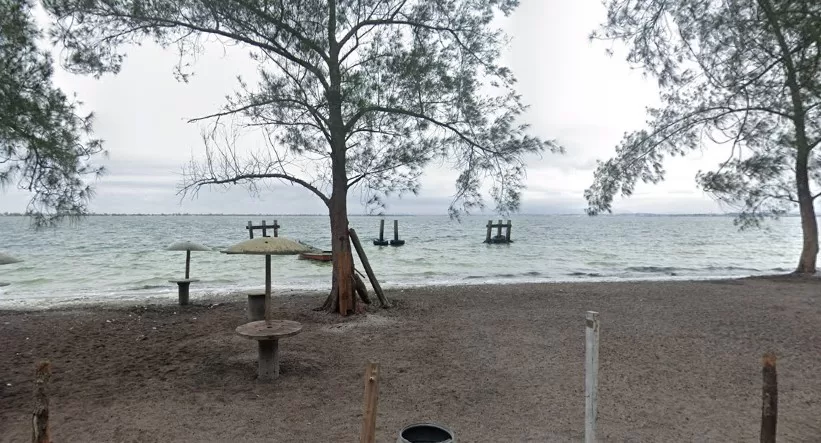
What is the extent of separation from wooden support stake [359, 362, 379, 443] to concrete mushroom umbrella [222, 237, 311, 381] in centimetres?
275

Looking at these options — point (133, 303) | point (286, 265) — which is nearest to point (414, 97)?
point (133, 303)

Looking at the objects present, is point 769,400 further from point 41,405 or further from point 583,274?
point 583,274

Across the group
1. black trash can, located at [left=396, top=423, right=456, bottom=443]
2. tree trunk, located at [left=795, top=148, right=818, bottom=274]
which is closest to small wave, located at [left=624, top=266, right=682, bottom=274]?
tree trunk, located at [left=795, top=148, right=818, bottom=274]

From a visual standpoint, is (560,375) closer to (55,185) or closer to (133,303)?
(55,185)

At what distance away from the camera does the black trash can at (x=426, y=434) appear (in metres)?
3.10

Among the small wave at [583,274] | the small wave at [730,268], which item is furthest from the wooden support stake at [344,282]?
the small wave at [730,268]

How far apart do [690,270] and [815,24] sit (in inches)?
782

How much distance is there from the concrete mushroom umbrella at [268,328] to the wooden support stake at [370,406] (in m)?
2.75

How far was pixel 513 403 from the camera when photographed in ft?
16.6

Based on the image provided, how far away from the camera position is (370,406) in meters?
2.86

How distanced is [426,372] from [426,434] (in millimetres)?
2972

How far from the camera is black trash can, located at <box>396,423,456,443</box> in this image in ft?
10.2

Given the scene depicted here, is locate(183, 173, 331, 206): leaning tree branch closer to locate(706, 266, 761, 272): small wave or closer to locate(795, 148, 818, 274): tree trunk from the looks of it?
locate(795, 148, 818, 274): tree trunk

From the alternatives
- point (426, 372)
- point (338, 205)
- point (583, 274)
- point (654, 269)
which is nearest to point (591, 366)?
point (426, 372)
